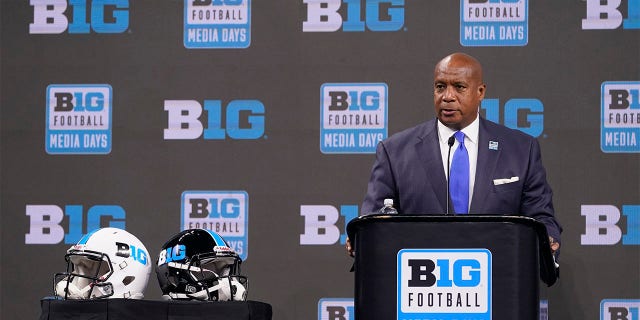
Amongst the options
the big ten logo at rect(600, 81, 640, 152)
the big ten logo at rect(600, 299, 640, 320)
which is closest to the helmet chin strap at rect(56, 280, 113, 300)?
the big ten logo at rect(600, 299, 640, 320)

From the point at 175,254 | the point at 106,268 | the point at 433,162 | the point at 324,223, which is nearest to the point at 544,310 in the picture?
the point at 324,223

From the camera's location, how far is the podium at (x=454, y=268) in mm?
3354

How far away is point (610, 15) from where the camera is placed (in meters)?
5.63

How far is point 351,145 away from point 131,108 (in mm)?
1345

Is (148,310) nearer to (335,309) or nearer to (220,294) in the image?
(220,294)

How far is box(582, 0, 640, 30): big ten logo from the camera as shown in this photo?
561 cm

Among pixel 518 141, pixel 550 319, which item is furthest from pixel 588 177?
pixel 518 141

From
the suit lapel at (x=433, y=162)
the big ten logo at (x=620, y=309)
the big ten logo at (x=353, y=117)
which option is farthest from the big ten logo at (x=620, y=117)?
the suit lapel at (x=433, y=162)

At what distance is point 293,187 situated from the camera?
5766 mm

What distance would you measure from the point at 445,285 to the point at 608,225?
2.49 m

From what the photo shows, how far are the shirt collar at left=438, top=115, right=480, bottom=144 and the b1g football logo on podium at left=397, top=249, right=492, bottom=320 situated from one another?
1.07m

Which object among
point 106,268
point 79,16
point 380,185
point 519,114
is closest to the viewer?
point 380,185

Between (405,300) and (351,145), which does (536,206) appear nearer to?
(405,300)

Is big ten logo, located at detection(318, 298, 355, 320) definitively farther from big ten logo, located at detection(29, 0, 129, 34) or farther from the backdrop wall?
big ten logo, located at detection(29, 0, 129, 34)
